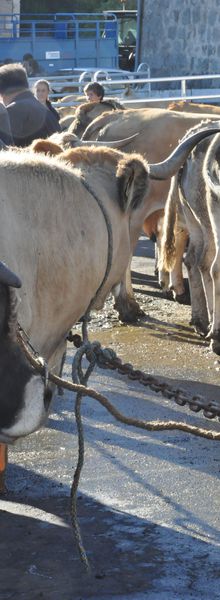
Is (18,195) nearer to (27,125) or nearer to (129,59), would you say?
(27,125)

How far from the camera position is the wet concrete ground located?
190 inches

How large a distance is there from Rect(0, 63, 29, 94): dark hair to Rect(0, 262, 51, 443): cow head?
672 cm

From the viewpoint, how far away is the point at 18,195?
4703 millimetres

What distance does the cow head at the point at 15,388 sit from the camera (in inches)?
147

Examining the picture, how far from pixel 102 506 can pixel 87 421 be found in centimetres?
149

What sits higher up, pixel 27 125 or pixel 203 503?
pixel 27 125

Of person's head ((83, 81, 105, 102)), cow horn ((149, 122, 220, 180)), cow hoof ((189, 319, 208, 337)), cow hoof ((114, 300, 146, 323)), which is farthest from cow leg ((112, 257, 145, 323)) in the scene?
person's head ((83, 81, 105, 102))

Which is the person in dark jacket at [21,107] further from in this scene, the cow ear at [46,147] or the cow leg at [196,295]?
the cow ear at [46,147]

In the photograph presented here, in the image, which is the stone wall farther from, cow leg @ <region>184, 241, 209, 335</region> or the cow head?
the cow head

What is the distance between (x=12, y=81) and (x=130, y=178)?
16.9ft

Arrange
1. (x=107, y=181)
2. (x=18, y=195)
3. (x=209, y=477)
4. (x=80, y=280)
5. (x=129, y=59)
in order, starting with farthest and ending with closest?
1. (x=129, y=59)
2. (x=209, y=477)
3. (x=107, y=181)
4. (x=80, y=280)
5. (x=18, y=195)

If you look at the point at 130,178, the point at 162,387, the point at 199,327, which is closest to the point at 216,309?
the point at 199,327

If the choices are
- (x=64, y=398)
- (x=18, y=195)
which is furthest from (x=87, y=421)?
(x=18, y=195)

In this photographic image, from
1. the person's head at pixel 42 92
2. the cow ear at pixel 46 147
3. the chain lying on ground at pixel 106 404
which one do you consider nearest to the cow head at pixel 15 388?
the chain lying on ground at pixel 106 404
